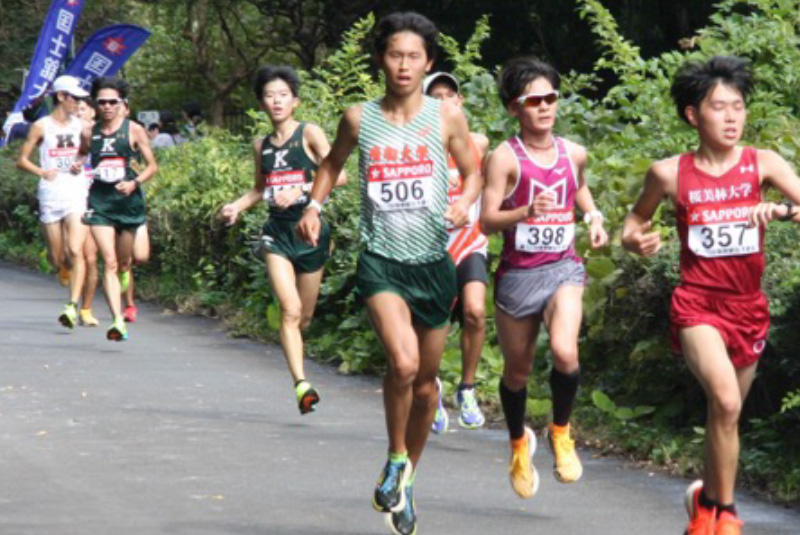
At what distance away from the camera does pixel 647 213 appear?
289 inches

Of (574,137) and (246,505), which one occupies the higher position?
(574,137)

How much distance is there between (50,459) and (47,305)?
32.9ft

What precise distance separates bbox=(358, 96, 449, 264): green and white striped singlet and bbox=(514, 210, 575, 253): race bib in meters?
0.48

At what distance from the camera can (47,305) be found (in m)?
19.5

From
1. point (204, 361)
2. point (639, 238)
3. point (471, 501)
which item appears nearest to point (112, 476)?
point (471, 501)

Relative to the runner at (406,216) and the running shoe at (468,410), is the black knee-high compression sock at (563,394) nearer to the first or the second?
the runner at (406,216)

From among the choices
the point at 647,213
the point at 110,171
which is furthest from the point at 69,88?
the point at 647,213

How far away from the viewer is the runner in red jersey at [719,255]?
6.99 m

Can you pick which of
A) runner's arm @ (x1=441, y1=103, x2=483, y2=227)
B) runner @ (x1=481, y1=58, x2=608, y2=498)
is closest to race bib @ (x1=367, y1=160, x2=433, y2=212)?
runner's arm @ (x1=441, y1=103, x2=483, y2=227)

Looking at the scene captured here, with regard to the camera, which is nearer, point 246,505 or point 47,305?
point 246,505

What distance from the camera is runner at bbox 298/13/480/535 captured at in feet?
25.1

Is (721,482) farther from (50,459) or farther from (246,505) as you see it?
(50,459)

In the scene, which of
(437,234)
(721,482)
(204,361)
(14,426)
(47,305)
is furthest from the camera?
(47,305)

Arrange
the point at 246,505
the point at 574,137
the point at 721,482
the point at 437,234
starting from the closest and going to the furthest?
1. the point at 721,482
2. the point at 437,234
3. the point at 246,505
4. the point at 574,137
